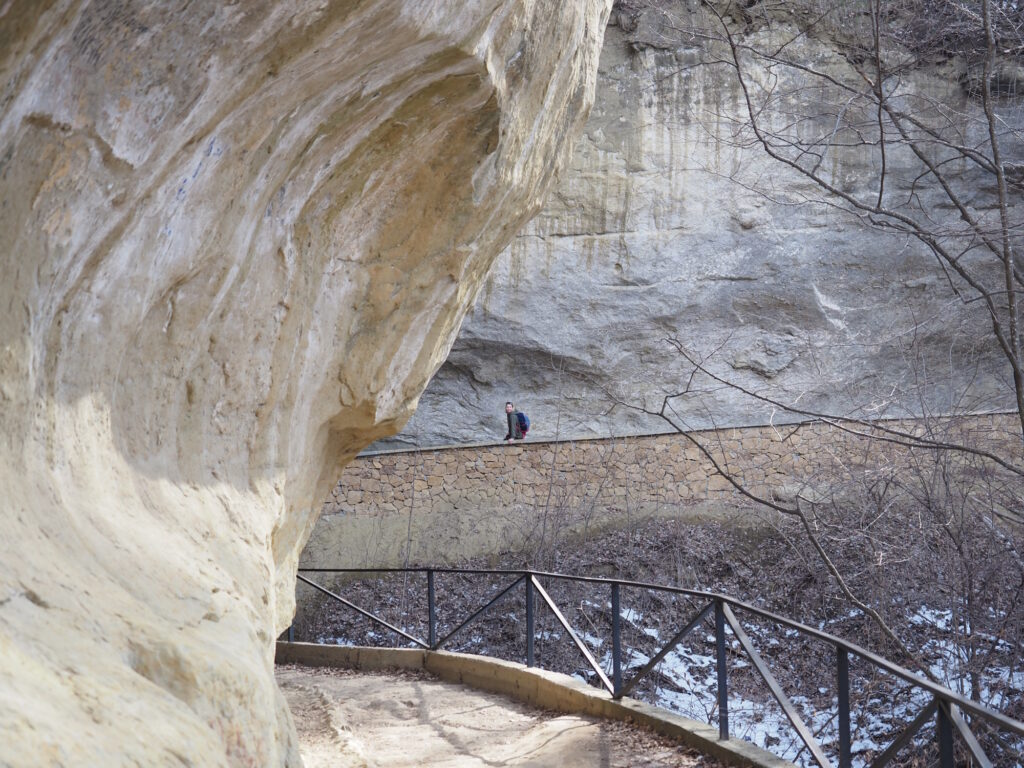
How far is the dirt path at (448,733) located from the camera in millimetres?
4992

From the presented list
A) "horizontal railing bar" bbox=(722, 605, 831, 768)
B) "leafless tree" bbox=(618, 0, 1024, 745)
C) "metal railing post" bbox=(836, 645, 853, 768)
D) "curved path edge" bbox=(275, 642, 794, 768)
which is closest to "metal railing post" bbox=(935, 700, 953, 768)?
"metal railing post" bbox=(836, 645, 853, 768)

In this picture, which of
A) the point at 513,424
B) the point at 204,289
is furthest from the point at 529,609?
the point at 513,424

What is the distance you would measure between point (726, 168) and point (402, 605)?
1037cm

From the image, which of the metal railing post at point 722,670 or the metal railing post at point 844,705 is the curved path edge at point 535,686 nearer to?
the metal railing post at point 722,670

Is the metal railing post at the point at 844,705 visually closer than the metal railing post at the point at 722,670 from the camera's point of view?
Yes

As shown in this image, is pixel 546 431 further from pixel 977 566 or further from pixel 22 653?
pixel 22 653

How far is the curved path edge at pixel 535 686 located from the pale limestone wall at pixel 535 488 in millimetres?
5207

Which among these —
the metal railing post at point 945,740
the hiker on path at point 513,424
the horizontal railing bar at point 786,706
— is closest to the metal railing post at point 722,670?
the horizontal railing bar at point 786,706

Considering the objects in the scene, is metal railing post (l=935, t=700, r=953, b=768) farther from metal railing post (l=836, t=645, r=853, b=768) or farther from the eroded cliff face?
the eroded cliff face

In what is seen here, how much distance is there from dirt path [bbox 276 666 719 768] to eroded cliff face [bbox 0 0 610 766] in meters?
0.96

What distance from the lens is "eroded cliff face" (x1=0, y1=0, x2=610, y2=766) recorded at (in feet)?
8.25

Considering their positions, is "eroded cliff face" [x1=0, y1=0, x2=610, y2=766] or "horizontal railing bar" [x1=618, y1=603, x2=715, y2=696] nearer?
"eroded cliff face" [x1=0, y1=0, x2=610, y2=766]

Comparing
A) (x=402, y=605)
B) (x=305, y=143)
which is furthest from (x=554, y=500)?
(x=305, y=143)

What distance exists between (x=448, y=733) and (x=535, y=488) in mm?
9968
